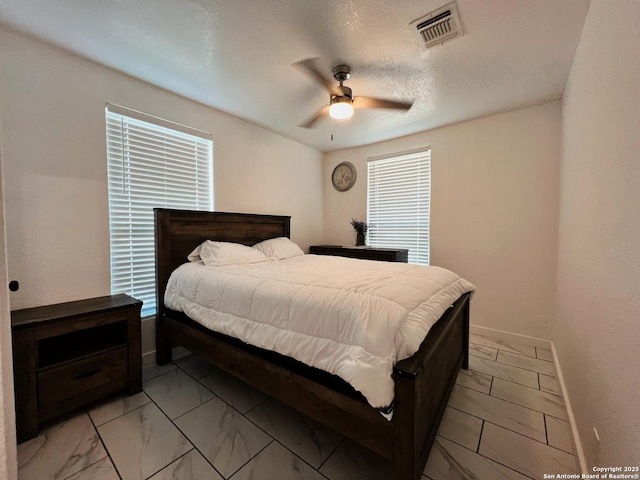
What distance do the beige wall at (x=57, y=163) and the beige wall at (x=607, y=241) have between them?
10.00ft

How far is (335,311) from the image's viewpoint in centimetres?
133

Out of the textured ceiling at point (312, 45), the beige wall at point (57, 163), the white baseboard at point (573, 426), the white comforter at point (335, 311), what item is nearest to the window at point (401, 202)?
the textured ceiling at point (312, 45)

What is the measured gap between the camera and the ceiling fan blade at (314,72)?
200 cm

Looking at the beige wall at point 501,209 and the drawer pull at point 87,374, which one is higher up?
the beige wall at point 501,209

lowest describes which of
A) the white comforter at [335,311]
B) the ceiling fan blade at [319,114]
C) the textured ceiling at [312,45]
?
the white comforter at [335,311]

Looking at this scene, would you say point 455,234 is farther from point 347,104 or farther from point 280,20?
point 280,20

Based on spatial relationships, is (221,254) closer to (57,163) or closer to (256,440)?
(57,163)

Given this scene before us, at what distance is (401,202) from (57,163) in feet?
11.7

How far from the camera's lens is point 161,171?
2539 mm

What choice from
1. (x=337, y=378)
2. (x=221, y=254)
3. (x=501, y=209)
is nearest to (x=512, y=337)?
(x=501, y=209)

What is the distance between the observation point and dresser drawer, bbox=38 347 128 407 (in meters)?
1.61

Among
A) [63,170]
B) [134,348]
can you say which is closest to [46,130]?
[63,170]

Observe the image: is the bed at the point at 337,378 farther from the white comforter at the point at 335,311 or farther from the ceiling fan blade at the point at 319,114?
the ceiling fan blade at the point at 319,114

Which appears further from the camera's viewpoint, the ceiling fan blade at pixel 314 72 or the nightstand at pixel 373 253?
the nightstand at pixel 373 253
